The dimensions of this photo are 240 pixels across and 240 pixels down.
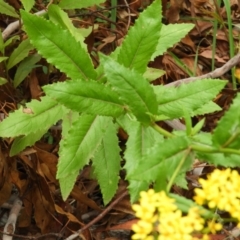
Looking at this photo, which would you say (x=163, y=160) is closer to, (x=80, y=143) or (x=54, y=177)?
(x=80, y=143)

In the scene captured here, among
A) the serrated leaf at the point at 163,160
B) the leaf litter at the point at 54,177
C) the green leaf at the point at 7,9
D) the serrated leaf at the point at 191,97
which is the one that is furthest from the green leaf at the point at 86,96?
the green leaf at the point at 7,9

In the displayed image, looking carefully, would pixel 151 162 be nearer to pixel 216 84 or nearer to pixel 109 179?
pixel 216 84

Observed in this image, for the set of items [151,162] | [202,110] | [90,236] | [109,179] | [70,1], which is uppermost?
[70,1]

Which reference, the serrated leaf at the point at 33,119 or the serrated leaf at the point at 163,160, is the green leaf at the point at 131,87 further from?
the serrated leaf at the point at 33,119

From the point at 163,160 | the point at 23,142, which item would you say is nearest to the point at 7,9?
the point at 23,142

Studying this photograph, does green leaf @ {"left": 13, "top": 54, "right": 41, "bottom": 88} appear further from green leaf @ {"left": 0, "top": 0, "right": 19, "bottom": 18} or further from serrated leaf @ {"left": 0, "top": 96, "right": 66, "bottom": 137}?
serrated leaf @ {"left": 0, "top": 96, "right": 66, "bottom": 137}

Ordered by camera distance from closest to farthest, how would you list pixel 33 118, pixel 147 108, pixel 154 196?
pixel 154 196 < pixel 147 108 < pixel 33 118

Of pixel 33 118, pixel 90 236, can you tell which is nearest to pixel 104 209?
pixel 90 236
